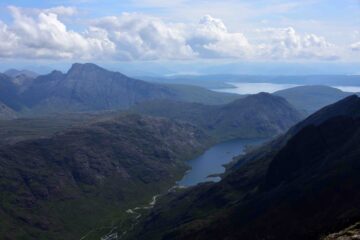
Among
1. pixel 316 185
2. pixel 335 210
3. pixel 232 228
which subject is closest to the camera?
pixel 335 210

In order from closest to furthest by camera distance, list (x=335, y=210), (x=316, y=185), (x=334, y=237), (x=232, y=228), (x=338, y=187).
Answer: (x=334, y=237) → (x=335, y=210) → (x=338, y=187) → (x=316, y=185) → (x=232, y=228)

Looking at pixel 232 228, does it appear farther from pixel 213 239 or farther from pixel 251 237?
pixel 251 237

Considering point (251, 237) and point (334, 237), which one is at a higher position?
point (334, 237)

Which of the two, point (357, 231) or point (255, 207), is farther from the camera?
point (255, 207)

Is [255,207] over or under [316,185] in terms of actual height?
under

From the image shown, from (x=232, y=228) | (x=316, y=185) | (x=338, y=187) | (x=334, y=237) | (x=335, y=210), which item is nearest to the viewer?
(x=334, y=237)

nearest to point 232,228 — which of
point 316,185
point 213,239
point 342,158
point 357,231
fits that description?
point 213,239

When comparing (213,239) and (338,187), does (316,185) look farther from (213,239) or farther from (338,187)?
(213,239)

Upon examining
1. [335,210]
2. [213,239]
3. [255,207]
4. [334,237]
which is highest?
[334,237]

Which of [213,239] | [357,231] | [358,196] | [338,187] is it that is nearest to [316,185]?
[338,187]
